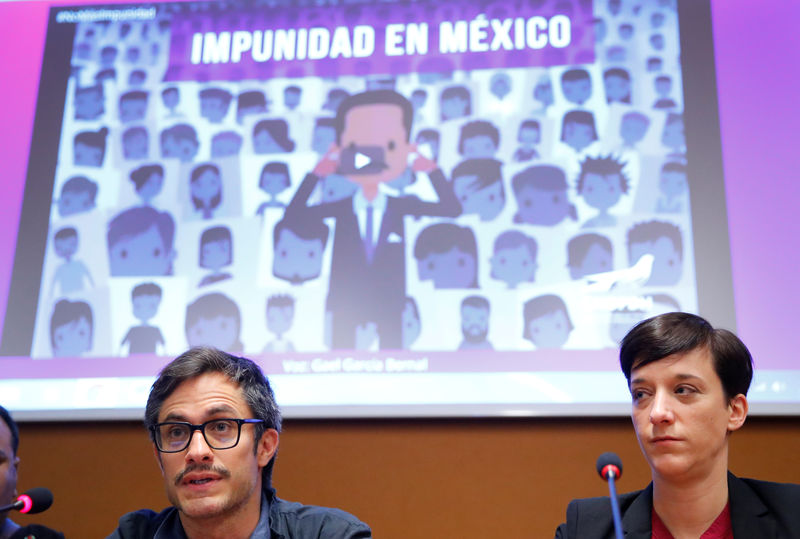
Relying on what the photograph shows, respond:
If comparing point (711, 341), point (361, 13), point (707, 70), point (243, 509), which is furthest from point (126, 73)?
point (711, 341)

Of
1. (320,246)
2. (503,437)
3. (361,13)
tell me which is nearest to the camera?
(503,437)

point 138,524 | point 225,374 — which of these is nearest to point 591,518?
point 225,374

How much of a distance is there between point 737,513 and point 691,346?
35cm

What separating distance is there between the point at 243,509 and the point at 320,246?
1.10m

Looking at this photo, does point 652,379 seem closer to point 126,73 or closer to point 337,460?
point 337,460

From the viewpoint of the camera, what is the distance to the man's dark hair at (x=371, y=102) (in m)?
2.83

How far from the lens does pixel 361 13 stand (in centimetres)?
296

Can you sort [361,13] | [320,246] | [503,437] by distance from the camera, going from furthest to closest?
1. [361,13]
2. [320,246]
3. [503,437]

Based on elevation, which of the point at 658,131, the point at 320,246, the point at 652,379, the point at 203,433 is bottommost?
the point at 203,433

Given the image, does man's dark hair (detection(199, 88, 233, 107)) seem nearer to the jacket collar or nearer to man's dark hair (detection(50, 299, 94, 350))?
man's dark hair (detection(50, 299, 94, 350))

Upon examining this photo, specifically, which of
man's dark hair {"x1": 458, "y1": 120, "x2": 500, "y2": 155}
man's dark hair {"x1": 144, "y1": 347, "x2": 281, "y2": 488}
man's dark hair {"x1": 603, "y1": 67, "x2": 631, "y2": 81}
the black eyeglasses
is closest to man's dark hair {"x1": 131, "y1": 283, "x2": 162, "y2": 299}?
man's dark hair {"x1": 144, "y1": 347, "x2": 281, "y2": 488}

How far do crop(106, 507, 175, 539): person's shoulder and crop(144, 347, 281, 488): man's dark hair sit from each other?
21cm

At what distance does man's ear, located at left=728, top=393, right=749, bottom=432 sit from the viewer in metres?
1.71

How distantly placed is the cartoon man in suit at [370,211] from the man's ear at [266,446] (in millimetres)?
698
